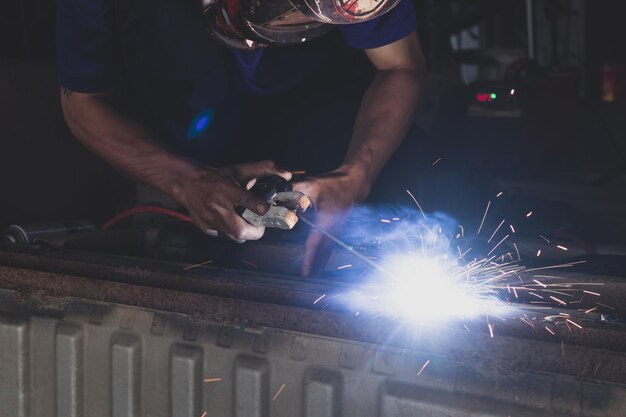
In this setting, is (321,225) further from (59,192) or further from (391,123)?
(59,192)

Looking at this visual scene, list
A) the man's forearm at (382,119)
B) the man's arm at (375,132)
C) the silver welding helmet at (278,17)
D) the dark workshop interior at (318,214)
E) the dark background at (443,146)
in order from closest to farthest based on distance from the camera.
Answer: the dark workshop interior at (318,214) → the silver welding helmet at (278,17) → the man's arm at (375,132) → the man's forearm at (382,119) → the dark background at (443,146)

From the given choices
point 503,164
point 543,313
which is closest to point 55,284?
point 543,313

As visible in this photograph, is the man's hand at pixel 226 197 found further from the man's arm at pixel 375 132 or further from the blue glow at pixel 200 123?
the blue glow at pixel 200 123

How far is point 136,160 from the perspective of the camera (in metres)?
2.14

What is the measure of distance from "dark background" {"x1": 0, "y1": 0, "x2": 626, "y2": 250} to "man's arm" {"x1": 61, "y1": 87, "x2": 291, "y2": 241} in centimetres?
43

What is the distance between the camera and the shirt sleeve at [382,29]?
7.77 ft

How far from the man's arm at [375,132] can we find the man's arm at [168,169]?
20 cm

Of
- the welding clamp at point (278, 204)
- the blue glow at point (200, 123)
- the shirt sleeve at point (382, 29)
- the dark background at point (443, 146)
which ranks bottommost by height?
the dark background at point (443, 146)

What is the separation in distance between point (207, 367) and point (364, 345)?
37 cm

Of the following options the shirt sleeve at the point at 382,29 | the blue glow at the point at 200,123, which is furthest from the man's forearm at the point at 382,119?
the blue glow at the point at 200,123

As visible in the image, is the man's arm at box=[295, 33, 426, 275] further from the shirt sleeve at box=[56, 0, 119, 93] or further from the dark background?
the shirt sleeve at box=[56, 0, 119, 93]

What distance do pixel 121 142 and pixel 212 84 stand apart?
1.18 feet

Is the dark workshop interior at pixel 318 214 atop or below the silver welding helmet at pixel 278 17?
below

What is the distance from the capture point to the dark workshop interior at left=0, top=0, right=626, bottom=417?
53.7 inches
